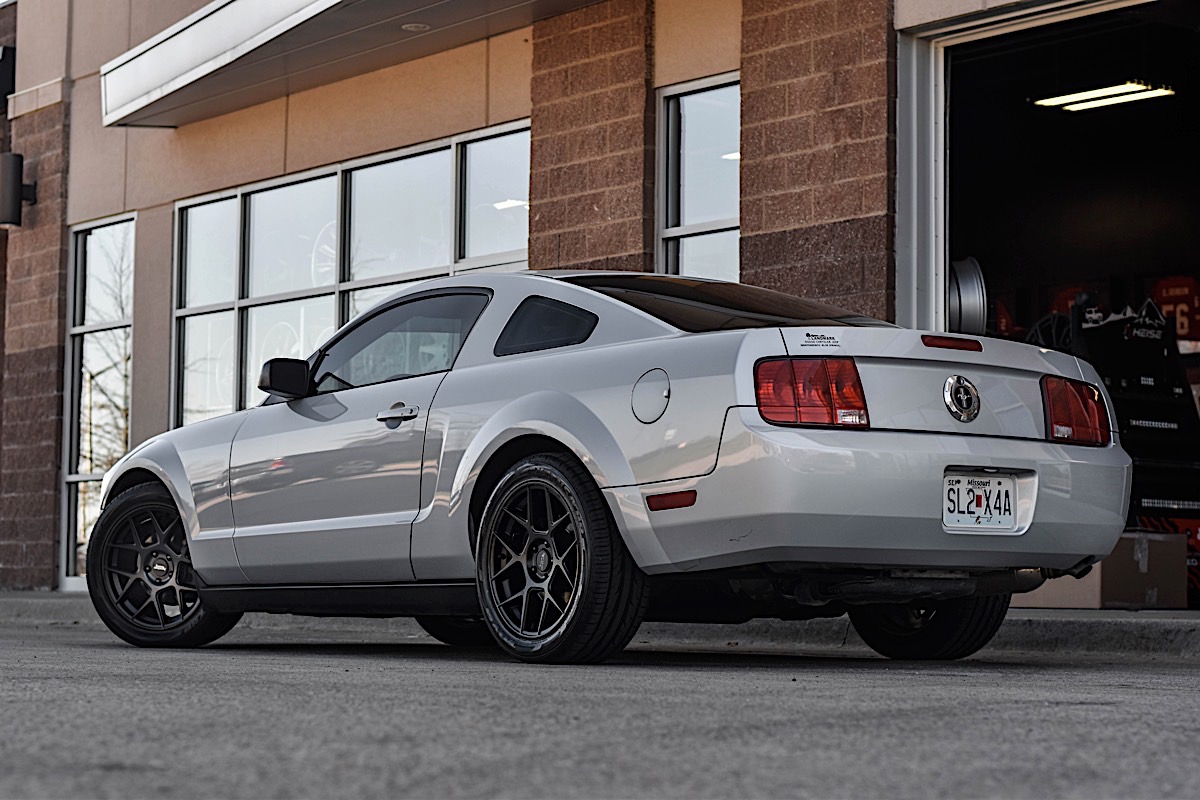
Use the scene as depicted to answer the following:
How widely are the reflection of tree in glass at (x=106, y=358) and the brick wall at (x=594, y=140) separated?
5.87m

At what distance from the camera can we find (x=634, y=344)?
5801 millimetres

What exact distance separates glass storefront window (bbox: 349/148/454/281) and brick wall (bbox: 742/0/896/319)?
127 inches

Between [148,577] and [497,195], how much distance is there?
626 centimetres

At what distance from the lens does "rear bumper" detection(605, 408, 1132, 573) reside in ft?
17.4

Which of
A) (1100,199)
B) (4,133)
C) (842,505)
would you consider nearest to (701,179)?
(842,505)

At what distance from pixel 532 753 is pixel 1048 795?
902 millimetres

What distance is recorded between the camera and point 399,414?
6.53m

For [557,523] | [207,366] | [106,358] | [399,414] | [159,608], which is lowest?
[159,608]

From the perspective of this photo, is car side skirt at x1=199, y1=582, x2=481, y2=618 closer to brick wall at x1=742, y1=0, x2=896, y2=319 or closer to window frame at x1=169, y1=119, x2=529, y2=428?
brick wall at x1=742, y1=0, x2=896, y2=319

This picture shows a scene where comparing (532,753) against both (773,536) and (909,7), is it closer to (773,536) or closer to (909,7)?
(773,536)

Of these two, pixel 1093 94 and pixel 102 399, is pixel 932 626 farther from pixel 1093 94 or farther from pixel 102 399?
pixel 102 399

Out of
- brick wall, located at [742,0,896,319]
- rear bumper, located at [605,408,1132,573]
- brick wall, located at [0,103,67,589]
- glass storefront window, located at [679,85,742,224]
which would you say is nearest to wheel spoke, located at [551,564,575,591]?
rear bumper, located at [605,408,1132,573]

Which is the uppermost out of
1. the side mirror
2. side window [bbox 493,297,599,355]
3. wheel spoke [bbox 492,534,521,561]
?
side window [bbox 493,297,599,355]

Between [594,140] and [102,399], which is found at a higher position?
[594,140]
